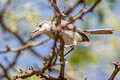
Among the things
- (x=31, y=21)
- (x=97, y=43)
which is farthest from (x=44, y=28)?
(x=31, y=21)

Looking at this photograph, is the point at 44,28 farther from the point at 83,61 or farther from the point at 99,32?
the point at 83,61

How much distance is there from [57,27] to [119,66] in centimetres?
49

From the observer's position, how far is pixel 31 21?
15.8ft

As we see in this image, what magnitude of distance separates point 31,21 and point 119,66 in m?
2.99

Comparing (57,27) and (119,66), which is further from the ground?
(57,27)

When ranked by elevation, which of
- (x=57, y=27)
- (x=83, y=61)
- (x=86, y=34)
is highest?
(x=57, y=27)

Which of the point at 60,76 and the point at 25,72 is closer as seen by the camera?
the point at 25,72

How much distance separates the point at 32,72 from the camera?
1740 millimetres

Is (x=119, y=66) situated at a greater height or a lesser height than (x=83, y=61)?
greater

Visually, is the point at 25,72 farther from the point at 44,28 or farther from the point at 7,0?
the point at 7,0

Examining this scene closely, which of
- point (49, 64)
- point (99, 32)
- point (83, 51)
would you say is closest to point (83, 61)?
point (83, 51)

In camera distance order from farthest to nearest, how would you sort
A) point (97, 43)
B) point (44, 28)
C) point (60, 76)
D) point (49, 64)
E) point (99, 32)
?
point (97, 43), point (99, 32), point (44, 28), point (60, 76), point (49, 64)

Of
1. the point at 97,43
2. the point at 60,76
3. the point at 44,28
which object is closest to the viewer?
the point at 60,76

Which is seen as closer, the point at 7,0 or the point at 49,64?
the point at 49,64
